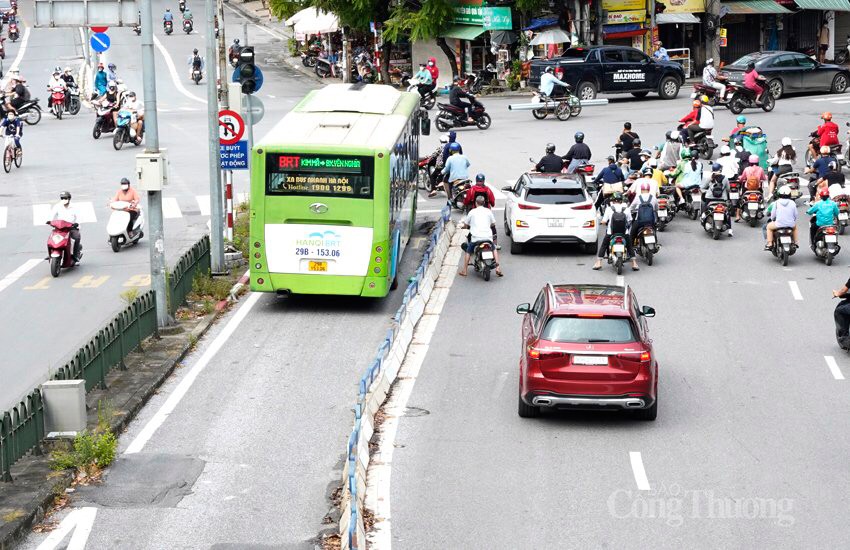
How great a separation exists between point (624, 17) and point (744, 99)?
1280cm

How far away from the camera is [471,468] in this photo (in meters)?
15.1

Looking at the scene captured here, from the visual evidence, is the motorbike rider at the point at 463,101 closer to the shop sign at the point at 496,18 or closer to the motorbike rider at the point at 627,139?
the motorbike rider at the point at 627,139

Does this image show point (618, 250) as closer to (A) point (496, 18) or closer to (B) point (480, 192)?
(B) point (480, 192)

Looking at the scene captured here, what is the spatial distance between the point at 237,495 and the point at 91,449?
6.60 ft

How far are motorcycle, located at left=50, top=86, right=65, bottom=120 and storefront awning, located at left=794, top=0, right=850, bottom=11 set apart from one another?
105 ft

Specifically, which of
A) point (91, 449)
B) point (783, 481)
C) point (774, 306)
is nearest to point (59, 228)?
point (91, 449)

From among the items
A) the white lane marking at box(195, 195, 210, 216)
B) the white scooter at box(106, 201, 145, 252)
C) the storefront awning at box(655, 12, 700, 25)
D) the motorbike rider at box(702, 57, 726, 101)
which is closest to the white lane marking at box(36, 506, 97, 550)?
the white scooter at box(106, 201, 145, 252)

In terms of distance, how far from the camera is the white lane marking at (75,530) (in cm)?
1291

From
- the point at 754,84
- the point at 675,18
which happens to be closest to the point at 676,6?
the point at 675,18

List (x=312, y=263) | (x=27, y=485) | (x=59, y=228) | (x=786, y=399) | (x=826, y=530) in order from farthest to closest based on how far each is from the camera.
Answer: (x=59, y=228) < (x=312, y=263) < (x=786, y=399) < (x=27, y=485) < (x=826, y=530)

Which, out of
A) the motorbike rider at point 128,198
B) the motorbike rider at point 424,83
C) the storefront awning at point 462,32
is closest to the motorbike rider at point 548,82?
the motorbike rider at point 424,83

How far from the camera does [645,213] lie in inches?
1024

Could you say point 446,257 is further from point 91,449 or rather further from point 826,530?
point 826,530

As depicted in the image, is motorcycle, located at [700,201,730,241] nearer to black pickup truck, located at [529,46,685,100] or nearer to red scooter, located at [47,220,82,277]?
red scooter, located at [47,220,82,277]
